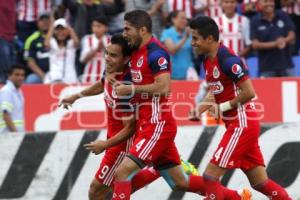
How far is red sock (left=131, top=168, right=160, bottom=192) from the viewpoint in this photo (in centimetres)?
1088

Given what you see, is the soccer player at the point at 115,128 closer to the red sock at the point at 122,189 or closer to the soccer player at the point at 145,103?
the soccer player at the point at 145,103

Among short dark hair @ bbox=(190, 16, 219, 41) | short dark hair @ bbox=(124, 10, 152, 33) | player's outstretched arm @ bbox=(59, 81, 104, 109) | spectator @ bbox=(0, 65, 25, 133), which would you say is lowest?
spectator @ bbox=(0, 65, 25, 133)

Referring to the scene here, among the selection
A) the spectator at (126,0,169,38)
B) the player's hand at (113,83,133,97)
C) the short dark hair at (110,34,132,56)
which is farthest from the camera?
the spectator at (126,0,169,38)

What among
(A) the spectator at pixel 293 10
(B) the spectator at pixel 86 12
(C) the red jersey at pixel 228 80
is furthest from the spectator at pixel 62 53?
(C) the red jersey at pixel 228 80

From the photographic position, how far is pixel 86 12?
16953 millimetres

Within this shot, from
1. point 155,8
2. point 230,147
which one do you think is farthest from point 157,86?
point 155,8

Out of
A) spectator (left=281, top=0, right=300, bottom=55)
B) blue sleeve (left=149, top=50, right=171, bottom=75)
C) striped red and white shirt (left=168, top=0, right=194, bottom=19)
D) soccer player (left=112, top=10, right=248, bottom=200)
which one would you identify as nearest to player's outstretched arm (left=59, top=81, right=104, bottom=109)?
soccer player (left=112, top=10, right=248, bottom=200)

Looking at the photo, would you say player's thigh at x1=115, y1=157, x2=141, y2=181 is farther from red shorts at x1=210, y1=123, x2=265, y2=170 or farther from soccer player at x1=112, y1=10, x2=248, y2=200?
red shorts at x1=210, y1=123, x2=265, y2=170

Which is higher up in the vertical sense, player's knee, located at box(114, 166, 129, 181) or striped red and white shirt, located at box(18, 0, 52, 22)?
Answer: striped red and white shirt, located at box(18, 0, 52, 22)

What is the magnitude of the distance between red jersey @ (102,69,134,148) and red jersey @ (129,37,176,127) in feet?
0.55

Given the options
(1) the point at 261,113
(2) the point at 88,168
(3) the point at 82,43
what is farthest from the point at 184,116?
(2) the point at 88,168

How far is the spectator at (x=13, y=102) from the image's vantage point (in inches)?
592

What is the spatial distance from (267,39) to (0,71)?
4004 mm

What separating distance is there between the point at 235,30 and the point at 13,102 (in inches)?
140
